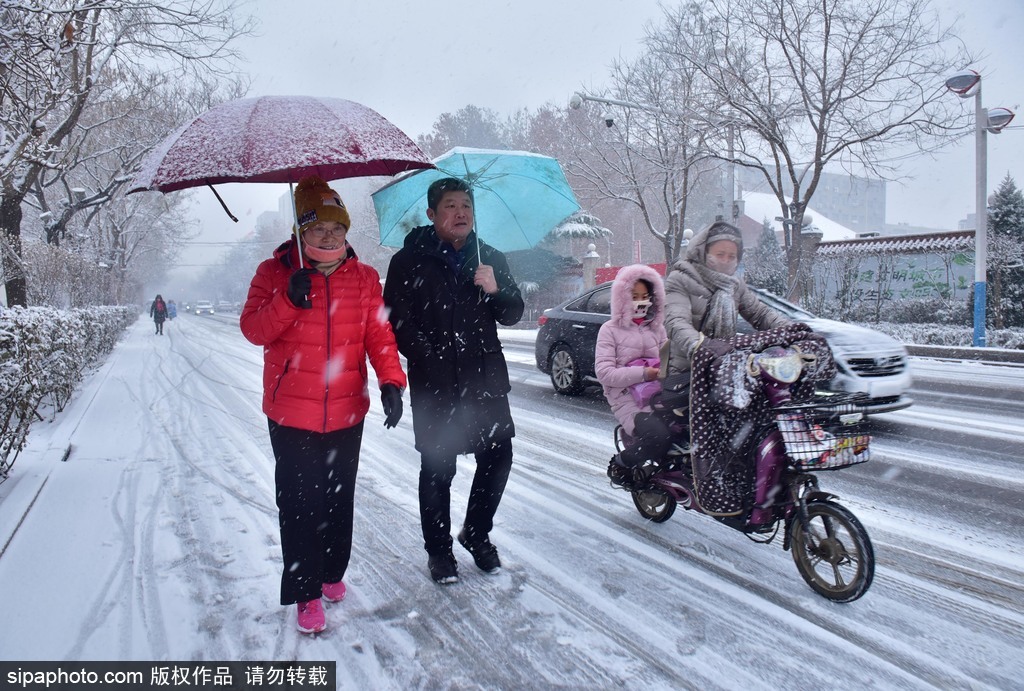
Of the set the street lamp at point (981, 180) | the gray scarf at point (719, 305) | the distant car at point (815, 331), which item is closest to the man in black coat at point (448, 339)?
the gray scarf at point (719, 305)

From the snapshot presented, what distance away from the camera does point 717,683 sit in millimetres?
2533

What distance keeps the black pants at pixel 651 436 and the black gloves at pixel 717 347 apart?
0.62 meters

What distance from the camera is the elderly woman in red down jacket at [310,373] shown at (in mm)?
2881

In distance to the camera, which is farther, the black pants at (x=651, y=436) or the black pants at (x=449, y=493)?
the black pants at (x=651, y=436)

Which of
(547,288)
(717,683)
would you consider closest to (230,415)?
(717,683)

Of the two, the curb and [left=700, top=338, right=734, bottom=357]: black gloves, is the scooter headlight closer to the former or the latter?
[left=700, top=338, right=734, bottom=357]: black gloves

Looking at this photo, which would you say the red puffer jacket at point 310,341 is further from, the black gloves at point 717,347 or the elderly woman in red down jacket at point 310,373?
the black gloves at point 717,347

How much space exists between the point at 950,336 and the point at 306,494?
18544mm

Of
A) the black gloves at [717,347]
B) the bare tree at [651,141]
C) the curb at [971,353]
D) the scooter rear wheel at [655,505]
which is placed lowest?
the scooter rear wheel at [655,505]

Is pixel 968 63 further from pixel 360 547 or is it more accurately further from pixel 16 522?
pixel 16 522

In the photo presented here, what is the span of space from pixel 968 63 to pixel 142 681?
63.2 feet

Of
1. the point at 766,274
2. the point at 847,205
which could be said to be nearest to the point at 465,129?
the point at 766,274

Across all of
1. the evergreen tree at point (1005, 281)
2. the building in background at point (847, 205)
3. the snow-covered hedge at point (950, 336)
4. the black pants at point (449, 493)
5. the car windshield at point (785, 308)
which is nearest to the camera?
the black pants at point (449, 493)

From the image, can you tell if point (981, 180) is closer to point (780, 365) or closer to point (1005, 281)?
point (1005, 281)
